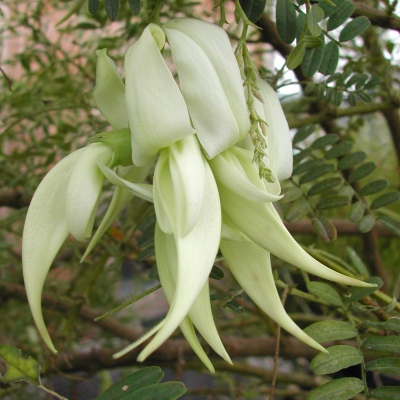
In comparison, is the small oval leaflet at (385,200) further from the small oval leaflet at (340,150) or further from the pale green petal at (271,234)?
the pale green petal at (271,234)

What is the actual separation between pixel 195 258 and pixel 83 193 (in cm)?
8

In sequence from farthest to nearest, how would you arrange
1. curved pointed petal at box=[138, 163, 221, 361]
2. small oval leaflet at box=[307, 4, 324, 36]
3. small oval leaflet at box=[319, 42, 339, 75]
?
small oval leaflet at box=[319, 42, 339, 75] < small oval leaflet at box=[307, 4, 324, 36] < curved pointed petal at box=[138, 163, 221, 361]

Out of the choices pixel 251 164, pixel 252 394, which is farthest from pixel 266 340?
pixel 251 164

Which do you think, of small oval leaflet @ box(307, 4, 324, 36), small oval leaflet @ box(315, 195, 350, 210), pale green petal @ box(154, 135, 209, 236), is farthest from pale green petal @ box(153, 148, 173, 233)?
small oval leaflet @ box(315, 195, 350, 210)

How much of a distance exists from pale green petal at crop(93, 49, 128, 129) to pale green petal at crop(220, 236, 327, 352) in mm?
106

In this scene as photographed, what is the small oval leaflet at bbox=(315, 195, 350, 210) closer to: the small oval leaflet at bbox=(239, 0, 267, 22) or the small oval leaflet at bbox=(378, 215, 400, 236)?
the small oval leaflet at bbox=(378, 215, 400, 236)

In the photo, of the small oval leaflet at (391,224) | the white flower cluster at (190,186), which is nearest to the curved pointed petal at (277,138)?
the white flower cluster at (190,186)

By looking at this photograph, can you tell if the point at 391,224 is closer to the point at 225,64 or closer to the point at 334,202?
the point at 334,202

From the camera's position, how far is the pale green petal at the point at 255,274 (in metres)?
0.28

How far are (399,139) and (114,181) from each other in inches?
26.9

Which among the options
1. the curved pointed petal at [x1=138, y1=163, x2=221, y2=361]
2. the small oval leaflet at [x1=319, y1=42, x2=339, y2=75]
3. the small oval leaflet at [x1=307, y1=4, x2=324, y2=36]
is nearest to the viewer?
the curved pointed petal at [x1=138, y1=163, x2=221, y2=361]

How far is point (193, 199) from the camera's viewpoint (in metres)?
0.26

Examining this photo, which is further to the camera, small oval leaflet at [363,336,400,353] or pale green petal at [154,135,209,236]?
small oval leaflet at [363,336,400,353]

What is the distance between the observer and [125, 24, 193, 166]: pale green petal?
27cm
